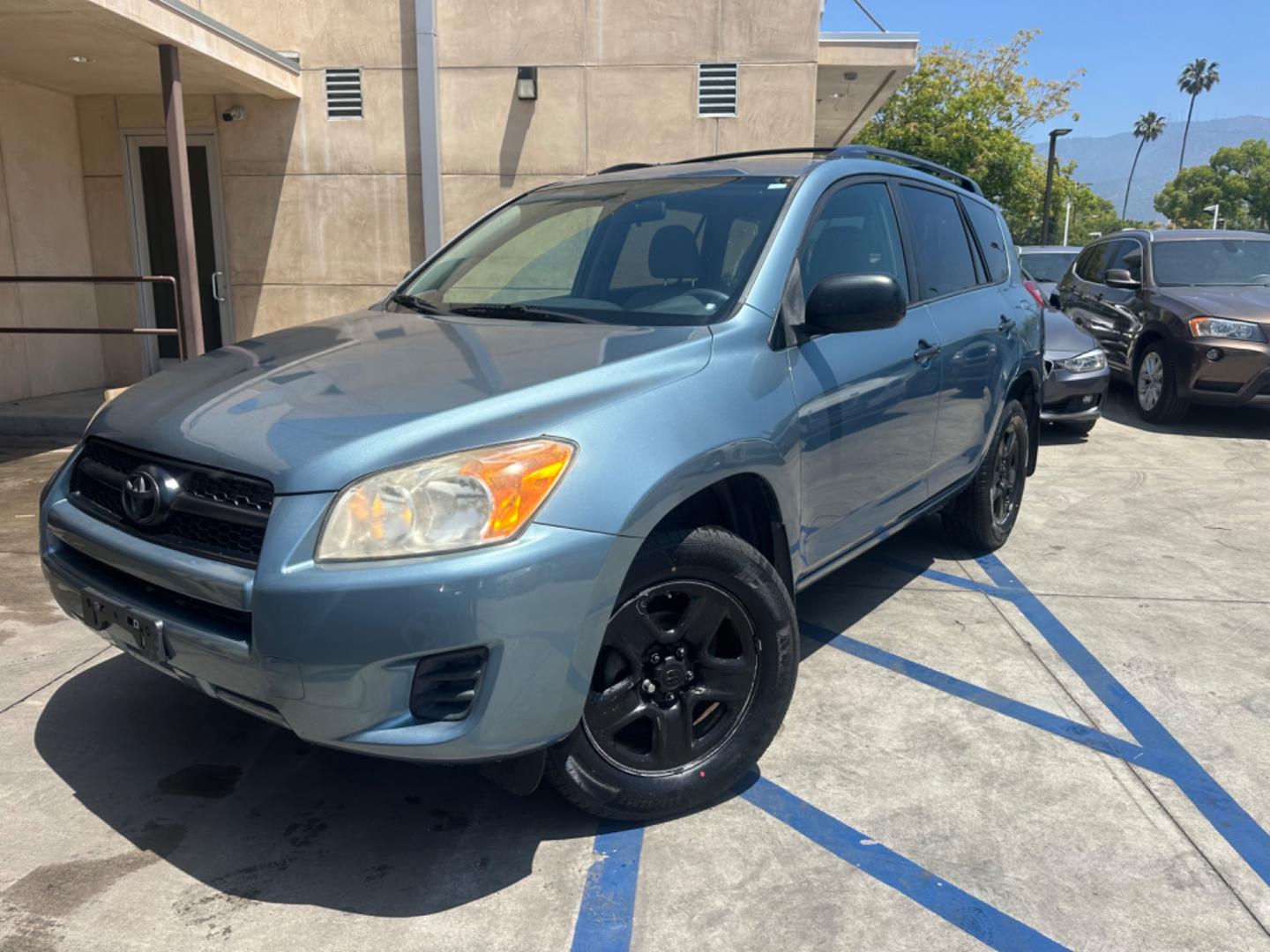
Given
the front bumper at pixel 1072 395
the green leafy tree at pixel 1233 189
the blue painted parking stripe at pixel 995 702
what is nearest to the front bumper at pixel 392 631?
the blue painted parking stripe at pixel 995 702

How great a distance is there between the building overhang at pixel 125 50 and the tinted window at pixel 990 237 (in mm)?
5940

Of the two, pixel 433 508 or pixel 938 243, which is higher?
pixel 938 243

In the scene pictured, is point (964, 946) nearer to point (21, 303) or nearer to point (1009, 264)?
point (1009, 264)

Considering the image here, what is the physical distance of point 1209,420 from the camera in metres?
9.77

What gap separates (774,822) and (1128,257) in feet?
30.2

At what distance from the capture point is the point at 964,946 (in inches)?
92.8

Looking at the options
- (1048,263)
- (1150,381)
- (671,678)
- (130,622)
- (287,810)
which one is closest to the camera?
(130,622)

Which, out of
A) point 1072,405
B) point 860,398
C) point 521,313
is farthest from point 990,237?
point 1072,405

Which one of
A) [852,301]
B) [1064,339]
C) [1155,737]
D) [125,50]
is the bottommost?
[1155,737]

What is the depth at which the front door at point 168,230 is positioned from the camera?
420 inches

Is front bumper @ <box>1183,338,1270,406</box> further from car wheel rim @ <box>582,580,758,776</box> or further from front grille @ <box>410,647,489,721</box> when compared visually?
front grille @ <box>410,647,489,721</box>

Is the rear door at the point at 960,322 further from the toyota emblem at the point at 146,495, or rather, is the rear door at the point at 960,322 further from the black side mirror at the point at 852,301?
the toyota emblem at the point at 146,495

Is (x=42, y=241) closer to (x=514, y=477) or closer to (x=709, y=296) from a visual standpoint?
(x=709, y=296)

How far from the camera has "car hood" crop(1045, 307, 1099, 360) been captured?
27.0 ft
